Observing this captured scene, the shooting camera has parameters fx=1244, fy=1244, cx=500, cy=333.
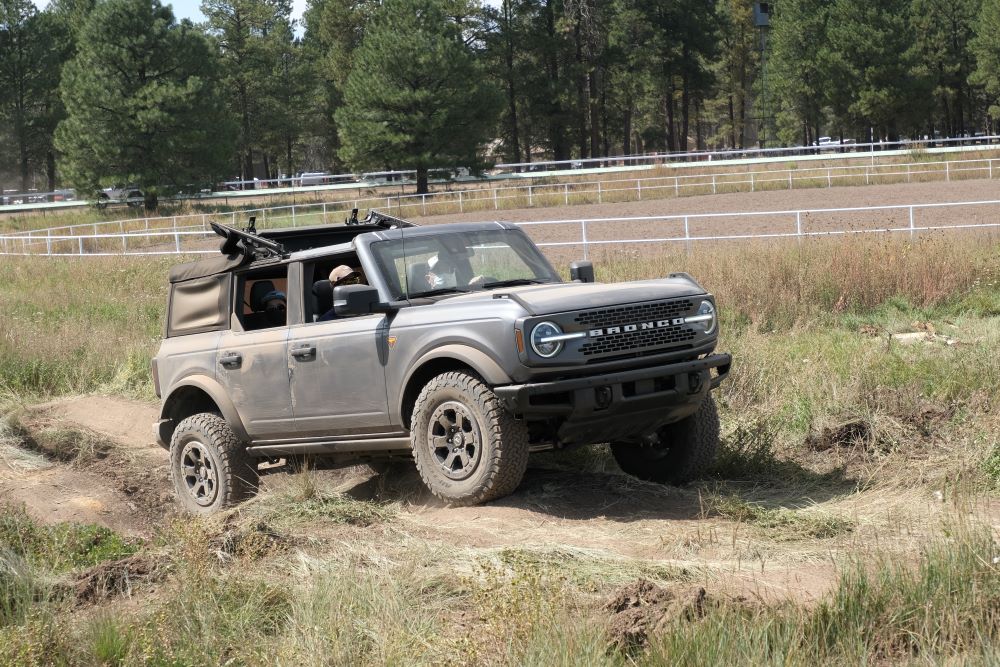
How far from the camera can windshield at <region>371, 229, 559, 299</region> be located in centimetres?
829

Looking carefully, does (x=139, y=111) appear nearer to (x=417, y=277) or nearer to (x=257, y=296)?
(x=257, y=296)

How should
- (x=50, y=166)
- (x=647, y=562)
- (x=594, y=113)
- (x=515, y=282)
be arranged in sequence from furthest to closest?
(x=50, y=166)
(x=594, y=113)
(x=515, y=282)
(x=647, y=562)

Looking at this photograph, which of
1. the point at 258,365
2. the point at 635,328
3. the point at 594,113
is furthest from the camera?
the point at 594,113

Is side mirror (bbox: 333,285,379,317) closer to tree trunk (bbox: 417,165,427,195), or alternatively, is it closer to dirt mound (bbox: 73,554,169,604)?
dirt mound (bbox: 73,554,169,604)

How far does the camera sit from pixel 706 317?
7.83 metres

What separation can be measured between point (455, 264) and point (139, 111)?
2005 inches

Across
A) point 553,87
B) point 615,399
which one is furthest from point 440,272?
point 553,87

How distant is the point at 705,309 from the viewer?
7.87 meters

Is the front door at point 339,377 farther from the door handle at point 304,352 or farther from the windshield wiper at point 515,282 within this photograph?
the windshield wiper at point 515,282

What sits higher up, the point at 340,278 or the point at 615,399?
the point at 340,278

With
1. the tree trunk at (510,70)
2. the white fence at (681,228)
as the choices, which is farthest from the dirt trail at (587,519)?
the tree trunk at (510,70)

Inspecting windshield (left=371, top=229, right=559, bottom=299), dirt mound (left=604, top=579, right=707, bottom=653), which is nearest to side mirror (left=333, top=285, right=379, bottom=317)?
windshield (left=371, top=229, right=559, bottom=299)

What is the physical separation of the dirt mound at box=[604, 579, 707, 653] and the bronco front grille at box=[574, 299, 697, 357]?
2032mm

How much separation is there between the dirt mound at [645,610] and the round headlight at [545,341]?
1898 millimetres
